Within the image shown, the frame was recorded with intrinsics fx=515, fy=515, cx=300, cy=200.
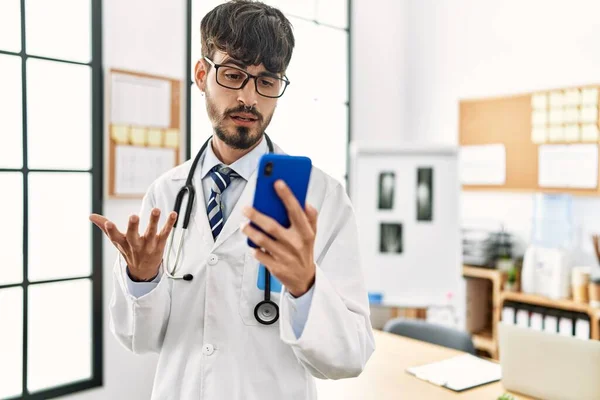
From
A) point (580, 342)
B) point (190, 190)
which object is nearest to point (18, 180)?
point (190, 190)

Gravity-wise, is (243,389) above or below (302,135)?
below

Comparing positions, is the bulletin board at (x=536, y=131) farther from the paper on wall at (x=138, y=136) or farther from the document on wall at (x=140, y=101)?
the paper on wall at (x=138, y=136)

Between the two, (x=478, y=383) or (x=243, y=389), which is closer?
(x=243, y=389)

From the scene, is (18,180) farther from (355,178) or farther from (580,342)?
(580,342)

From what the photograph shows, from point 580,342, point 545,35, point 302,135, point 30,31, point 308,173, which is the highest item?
point 545,35

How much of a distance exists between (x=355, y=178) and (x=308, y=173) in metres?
2.67

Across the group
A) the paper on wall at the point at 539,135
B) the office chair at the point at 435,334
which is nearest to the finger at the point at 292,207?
the office chair at the point at 435,334

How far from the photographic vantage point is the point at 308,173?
87cm

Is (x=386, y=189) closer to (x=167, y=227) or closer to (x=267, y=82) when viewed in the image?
(x=267, y=82)

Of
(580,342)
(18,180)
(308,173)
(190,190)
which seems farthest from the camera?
(18,180)

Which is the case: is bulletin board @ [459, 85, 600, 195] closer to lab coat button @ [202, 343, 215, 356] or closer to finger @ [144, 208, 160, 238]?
lab coat button @ [202, 343, 215, 356]

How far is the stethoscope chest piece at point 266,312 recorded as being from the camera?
3.59 ft

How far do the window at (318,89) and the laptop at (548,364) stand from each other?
82.7 inches

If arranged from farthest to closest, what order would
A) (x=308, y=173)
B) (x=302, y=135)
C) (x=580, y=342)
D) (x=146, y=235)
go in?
(x=302, y=135), (x=580, y=342), (x=146, y=235), (x=308, y=173)
